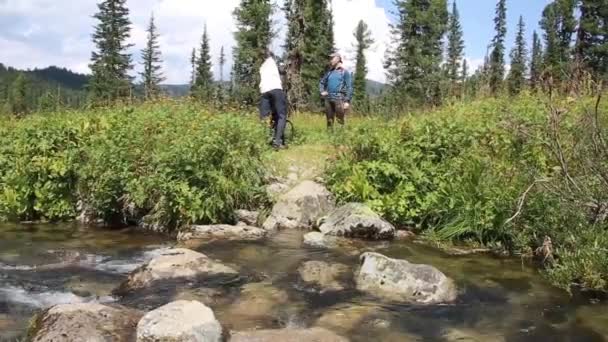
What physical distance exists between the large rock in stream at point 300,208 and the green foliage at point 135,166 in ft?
1.33

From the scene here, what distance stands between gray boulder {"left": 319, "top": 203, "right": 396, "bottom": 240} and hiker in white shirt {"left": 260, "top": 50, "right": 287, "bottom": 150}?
121 inches

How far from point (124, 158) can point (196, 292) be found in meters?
4.31

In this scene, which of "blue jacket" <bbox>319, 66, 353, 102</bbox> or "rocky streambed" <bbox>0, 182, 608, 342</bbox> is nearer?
"rocky streambed" <bbox>0, 182, 608, 342</bbox>

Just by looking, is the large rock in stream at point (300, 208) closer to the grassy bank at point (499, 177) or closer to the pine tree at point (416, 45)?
the grassy bank at point (499, 177)

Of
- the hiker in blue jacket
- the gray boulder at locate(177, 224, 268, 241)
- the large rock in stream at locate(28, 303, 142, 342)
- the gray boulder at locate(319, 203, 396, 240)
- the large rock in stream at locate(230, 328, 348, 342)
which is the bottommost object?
the large rock in stream at locate(230, 328, 348, 342)

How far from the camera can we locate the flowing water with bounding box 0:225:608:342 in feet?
17.6

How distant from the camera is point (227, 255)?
784 centimetres

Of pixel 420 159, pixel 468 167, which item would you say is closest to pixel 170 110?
pixel 420 159

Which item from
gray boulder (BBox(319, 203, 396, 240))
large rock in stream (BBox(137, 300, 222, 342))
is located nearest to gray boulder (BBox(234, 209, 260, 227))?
gray boulder (BBox(319, 203, 396, 240))

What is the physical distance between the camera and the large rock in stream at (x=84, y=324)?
4.72 meters

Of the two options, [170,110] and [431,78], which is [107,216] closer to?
[170,110]

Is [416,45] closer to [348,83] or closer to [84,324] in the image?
[348,83]

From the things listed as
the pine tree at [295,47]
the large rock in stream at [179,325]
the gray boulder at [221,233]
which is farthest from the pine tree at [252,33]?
the large rock in stream at [179,325]

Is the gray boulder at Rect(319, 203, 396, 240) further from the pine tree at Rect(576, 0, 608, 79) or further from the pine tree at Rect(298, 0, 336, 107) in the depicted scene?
the pine tree at Rect(576, 0, 608, 79)
